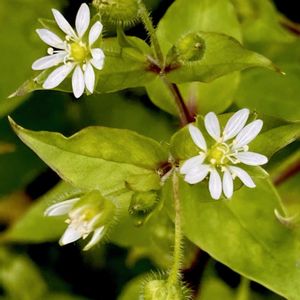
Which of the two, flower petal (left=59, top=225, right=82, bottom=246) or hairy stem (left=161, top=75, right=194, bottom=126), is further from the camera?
hairy stem (left=161, top=75, right=194, bottom=126)

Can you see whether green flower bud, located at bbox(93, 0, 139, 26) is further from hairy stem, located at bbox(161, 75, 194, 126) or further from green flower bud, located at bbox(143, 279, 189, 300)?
green flower bud, located at bbox(143, 279, 189, 300)

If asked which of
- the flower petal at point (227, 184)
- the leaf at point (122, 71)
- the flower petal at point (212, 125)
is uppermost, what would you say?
the leaf at point (122, 71)

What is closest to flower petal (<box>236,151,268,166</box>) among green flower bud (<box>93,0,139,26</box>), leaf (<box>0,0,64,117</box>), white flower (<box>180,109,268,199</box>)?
white flower (<box>180,109,268,199</box>)

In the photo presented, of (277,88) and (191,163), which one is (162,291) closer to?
(191,163)

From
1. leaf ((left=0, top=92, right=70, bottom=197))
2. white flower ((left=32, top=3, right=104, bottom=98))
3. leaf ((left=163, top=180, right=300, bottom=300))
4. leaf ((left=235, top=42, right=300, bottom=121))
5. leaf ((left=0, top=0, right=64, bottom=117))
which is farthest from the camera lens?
leaf ((left=0, top=92, right=70, bottom=197))

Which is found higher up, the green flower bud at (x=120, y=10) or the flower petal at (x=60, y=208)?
the green flower bud at (x=120, y=10)

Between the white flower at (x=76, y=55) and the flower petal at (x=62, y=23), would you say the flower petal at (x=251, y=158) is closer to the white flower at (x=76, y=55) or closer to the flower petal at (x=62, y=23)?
the white flower at (x=76, y=55)

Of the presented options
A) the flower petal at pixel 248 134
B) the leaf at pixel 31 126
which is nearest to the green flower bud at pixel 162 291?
the flower petal at pixel 248 134
